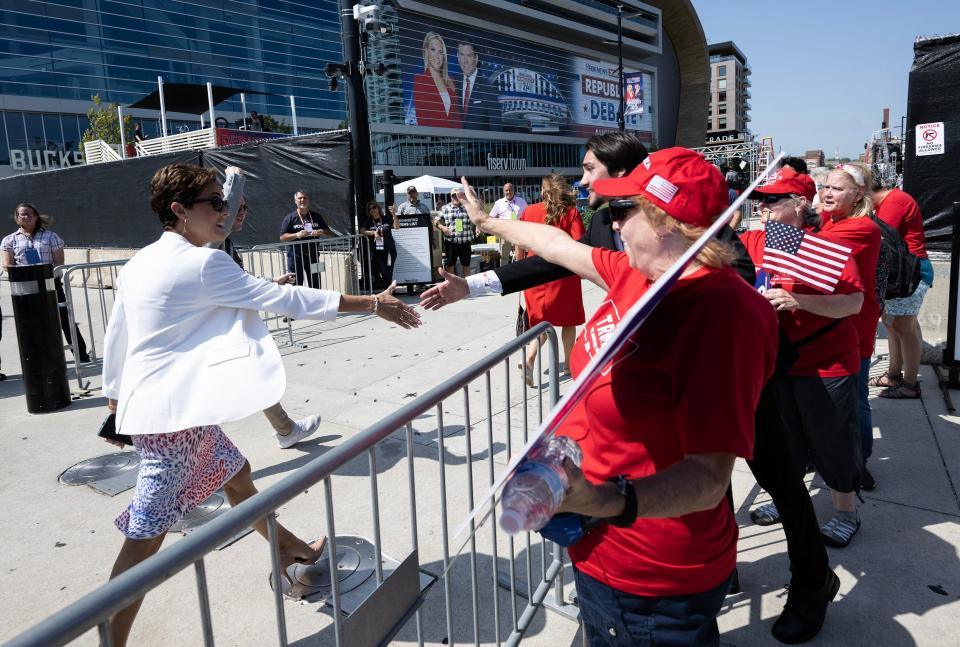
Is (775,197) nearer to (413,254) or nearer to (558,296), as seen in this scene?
(558,296)

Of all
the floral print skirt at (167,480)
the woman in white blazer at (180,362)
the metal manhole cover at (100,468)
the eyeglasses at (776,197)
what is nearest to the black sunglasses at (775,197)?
the eyeglasses at (776,197)

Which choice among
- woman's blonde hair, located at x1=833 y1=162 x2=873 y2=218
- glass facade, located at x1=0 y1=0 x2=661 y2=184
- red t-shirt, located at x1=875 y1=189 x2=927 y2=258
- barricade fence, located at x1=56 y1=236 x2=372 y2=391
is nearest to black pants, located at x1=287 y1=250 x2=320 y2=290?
barricade fence, located at x1=56 y1=236 x2=372 y2=391

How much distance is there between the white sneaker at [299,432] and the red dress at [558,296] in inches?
86.5

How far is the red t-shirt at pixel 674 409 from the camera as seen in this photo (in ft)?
4.19

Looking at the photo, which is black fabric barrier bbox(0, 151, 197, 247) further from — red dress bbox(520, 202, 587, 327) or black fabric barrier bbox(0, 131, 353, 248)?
red dress bbox(520, 202, 587, 327)

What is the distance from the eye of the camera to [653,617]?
1586mm

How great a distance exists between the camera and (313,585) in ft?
9.78

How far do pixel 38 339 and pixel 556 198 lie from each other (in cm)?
515

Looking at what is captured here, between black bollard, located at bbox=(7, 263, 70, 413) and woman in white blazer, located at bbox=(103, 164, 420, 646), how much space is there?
3.98 meters

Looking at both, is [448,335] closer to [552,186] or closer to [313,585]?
[552,186]

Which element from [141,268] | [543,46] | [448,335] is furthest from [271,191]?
[543,46]

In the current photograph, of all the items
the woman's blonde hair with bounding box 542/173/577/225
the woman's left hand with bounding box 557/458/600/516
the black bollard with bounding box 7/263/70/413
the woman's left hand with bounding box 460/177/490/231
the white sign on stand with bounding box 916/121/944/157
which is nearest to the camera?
the woman's left hand with bounding box 557/458/600/516

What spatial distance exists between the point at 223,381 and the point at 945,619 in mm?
3316

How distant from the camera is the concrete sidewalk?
112 inches
